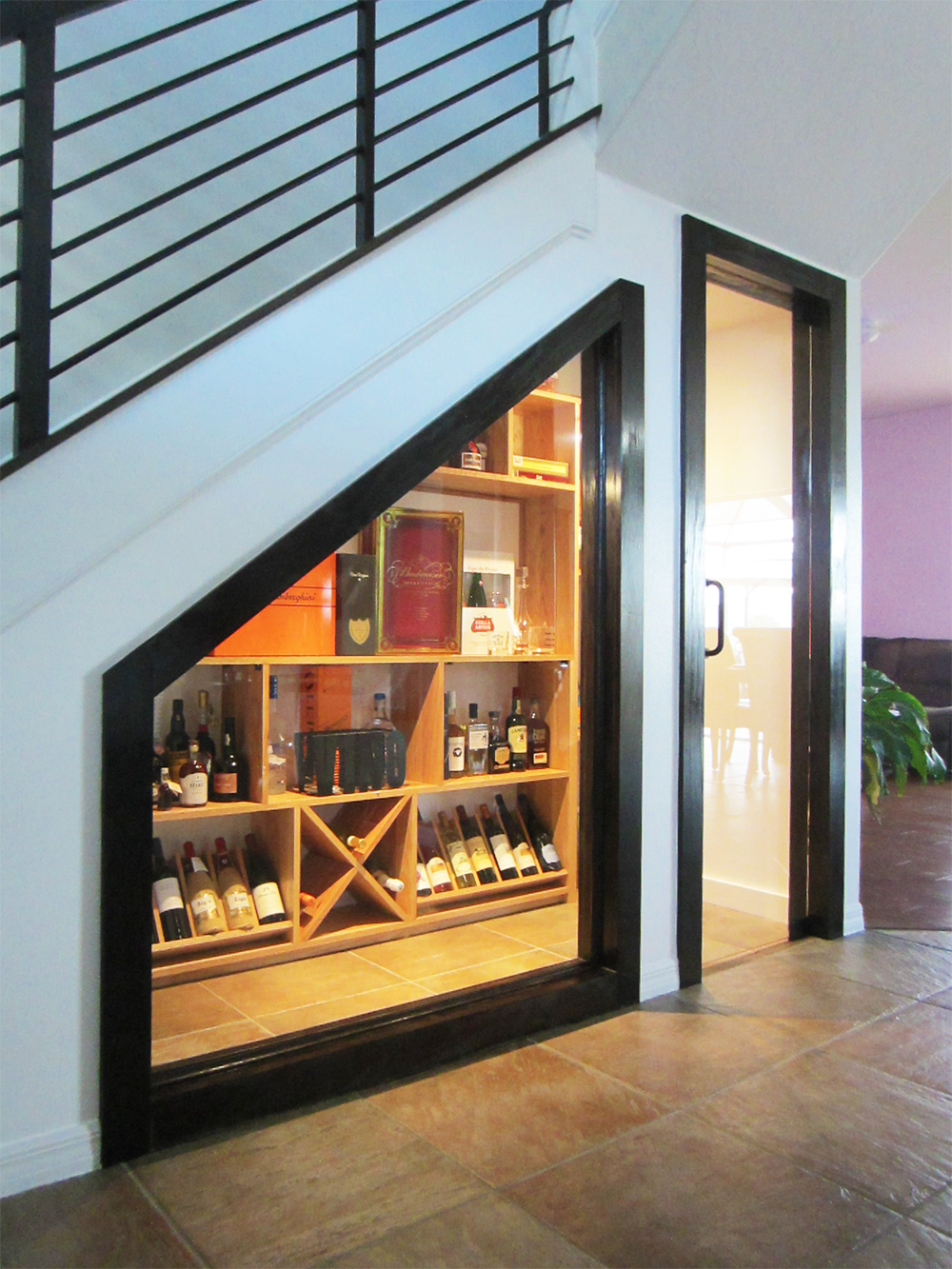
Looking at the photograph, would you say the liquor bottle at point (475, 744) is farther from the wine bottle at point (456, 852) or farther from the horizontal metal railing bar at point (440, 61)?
the horizontal metal railing bar at point (440, 61)

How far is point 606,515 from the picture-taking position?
281 centimetres

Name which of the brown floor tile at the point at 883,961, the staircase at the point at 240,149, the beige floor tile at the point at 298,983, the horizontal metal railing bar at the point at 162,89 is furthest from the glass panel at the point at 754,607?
the horizontal metal railing bar at the point at 162,89

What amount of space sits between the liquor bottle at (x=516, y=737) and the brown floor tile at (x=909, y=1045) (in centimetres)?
109

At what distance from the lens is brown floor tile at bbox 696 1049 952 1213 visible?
192 centimetres

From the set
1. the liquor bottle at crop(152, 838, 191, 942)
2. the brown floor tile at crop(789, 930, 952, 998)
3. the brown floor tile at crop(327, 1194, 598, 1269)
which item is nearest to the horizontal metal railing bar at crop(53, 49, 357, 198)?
the liquor bottle at crop(152, 838, 191, 942)

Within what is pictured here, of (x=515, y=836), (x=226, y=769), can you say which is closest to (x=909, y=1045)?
(x=515, y=836)

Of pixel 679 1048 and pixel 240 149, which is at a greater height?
pixel 240 149

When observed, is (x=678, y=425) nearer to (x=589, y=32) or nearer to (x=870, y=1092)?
(x=589, y=32)

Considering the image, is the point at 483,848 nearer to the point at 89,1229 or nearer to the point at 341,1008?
the point at 341,1008

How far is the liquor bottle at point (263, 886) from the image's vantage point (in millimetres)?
2318

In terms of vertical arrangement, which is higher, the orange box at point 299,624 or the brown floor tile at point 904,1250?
the orange box at point 299,624

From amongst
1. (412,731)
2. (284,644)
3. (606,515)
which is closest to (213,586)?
(284,644)

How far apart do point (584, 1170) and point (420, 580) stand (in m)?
1.37

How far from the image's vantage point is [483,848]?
2816 millimetres
